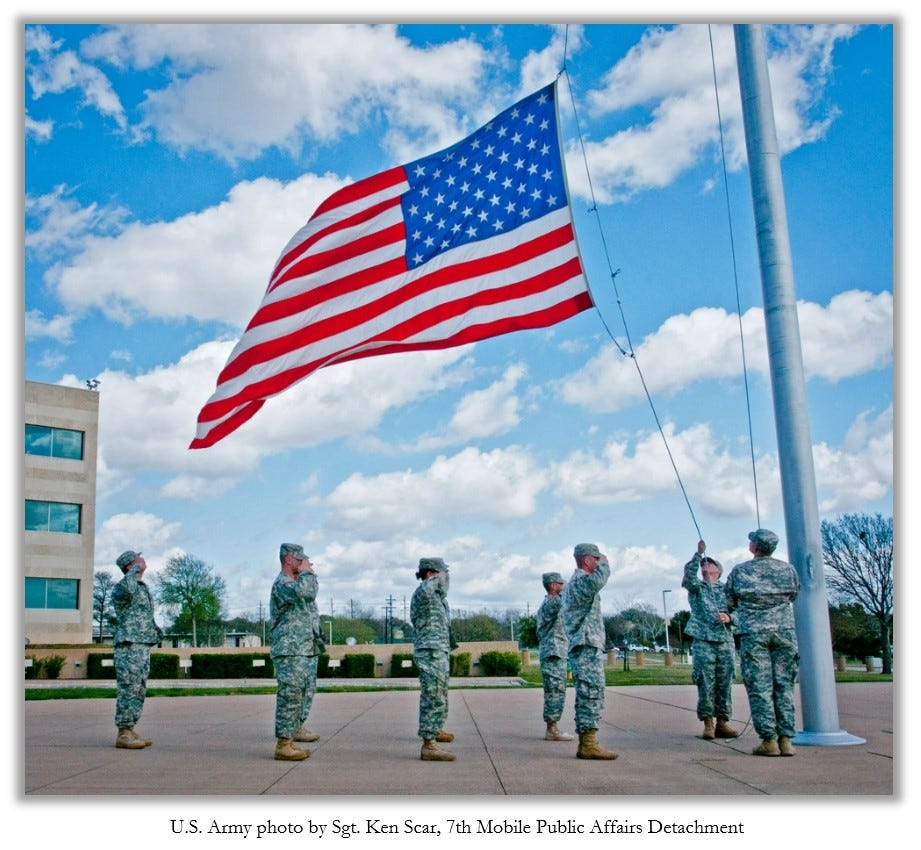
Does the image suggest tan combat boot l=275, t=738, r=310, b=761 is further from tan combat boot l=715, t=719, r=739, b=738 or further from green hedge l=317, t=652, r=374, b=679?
green hedge l=317, t=652, r=374, b=679

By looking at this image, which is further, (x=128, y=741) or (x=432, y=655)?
(x=128, y=741)

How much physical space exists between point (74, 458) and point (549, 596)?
122 ft

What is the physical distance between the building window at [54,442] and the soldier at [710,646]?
122ft

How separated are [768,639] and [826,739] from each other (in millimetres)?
1284

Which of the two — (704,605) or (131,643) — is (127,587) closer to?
(131,643)

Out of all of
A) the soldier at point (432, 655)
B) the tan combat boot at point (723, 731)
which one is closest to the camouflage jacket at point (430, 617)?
the soldier at point (432, 655)

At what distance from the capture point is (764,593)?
812 cm

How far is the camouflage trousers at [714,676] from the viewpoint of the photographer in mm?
9625

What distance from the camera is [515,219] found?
9.53 m

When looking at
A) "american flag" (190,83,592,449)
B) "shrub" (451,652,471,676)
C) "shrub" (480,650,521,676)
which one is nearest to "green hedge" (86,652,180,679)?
"shrub" (451,652,471,676)

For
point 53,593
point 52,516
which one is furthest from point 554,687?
point 52,516

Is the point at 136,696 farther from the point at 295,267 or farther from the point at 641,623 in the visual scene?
the point at 641,623

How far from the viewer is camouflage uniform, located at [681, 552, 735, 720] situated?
9672mm

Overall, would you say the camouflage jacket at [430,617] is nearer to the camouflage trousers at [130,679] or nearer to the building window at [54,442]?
the camouflage trousers at [130,679]
